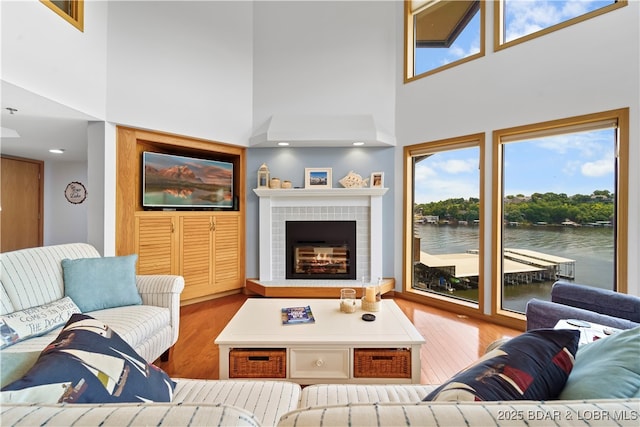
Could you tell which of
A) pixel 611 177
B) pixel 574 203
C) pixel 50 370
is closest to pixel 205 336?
pixel 50 370

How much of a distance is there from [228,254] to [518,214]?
347 centimetres

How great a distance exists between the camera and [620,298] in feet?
4.73

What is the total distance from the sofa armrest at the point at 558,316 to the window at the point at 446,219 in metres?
1.59

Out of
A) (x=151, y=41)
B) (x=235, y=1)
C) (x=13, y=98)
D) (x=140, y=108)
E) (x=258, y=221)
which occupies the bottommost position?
(x=258, y=221)

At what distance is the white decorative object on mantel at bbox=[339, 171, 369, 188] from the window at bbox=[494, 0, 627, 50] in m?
2.00

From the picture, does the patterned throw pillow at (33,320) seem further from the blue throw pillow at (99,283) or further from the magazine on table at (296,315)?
the magazine on table at (296,315)

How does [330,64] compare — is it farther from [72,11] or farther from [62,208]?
[62,208]

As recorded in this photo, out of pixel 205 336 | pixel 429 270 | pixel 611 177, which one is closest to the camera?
pixel 611 177

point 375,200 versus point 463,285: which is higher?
point 375,200

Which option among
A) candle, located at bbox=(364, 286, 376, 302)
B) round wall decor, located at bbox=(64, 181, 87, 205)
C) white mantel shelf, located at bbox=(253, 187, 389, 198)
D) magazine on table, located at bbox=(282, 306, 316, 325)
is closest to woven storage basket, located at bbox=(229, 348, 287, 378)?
A: magazine on table, located at bbox=(282, 306, 316, 325)

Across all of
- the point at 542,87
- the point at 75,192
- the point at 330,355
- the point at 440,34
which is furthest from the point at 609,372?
the point at 75,192

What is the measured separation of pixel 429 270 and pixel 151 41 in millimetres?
4192

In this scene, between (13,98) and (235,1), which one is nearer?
(13,98)

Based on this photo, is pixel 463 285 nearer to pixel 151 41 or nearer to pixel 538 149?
pixel 538 149
